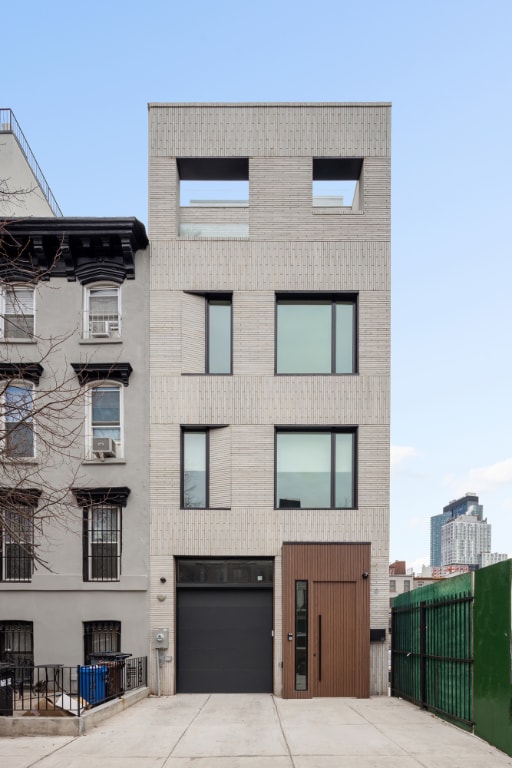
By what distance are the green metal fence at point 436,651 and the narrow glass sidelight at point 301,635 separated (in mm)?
2199

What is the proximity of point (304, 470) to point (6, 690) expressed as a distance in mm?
9069

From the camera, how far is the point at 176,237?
21.3 metres

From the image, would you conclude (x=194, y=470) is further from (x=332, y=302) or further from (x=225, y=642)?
(x=332, y=302)

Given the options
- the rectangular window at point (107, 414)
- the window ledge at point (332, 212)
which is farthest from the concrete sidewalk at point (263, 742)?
the window ledge at point (332, 212)

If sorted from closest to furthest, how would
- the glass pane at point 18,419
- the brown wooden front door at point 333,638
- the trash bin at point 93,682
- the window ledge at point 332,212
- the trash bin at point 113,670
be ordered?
the glass pane at point 18,419 → the trash bin at point 93,682 → the trash bin at point 113,670 → the brown wooden front door at point 333,638 → the window ledge at point 332,212

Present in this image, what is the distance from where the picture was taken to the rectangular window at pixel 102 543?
2072 centimetres

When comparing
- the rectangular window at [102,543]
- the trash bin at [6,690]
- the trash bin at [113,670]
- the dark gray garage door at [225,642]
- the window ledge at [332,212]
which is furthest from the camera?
the window ledge at [332,212]

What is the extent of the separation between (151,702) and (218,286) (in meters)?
10.3

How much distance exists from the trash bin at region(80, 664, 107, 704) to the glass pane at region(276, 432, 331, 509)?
6.35 metres

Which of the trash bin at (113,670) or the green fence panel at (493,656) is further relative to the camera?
the trash bin at (113,670)

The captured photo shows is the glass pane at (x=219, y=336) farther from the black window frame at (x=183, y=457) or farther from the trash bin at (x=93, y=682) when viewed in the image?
the trash bin at (x=93, y=682)

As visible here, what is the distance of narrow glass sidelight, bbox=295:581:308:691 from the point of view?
64.3ft

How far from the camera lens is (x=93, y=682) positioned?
16.3m

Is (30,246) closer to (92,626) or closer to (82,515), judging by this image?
(82,515)
